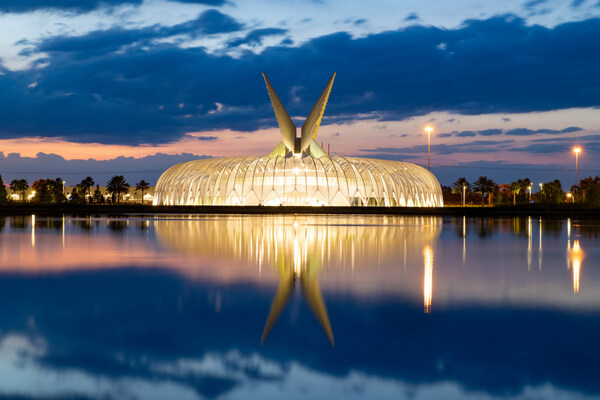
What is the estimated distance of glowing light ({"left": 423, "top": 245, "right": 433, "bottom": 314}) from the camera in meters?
9.19

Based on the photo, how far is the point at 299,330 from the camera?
7387 millimetres

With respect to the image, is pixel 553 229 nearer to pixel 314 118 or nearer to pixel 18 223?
pixel 18 223

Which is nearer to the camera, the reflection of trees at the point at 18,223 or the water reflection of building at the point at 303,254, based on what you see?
the water reflection of building at the point at 303,254

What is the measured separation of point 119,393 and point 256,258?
10.6m

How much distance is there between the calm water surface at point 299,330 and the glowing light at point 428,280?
0.16 ft

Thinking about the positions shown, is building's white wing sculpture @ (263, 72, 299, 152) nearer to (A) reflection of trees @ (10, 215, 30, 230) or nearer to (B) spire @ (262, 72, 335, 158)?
(B) spire @ (262, 72, 335, 158)

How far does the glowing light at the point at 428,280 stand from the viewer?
9.19 metres

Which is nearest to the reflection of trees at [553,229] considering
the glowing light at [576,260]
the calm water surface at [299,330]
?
the glowing light at [576,260]

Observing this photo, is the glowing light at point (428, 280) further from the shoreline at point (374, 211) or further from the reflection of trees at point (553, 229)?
the shoreline at point (374, 211)

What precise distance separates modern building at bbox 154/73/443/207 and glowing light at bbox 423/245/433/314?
191ft

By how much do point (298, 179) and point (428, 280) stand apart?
65.5m

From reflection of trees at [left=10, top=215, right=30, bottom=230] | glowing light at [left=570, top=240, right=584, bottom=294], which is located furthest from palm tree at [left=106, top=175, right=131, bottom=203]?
glowing light at [left=570, top=240, right=584, bottom=294]

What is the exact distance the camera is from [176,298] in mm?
9727

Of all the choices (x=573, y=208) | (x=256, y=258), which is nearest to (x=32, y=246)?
(x=256, y=258)
